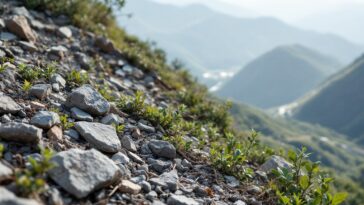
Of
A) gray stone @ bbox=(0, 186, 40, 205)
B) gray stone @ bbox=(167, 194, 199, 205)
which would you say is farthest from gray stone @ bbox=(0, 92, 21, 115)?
gray stone @ bbox=(167, 194, 199, 205)

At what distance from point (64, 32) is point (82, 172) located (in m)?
9.94

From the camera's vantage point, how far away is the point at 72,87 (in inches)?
384

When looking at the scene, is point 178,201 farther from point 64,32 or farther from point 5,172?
point 64,32

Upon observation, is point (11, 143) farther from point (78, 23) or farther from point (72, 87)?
point (78, 23)

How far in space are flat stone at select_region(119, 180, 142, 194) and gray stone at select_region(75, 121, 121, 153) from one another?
111 centimetres

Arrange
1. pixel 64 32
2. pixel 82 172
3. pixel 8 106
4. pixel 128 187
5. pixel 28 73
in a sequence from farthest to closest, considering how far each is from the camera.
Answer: pixel 64 32
pixel 28 73
pixel 8 106
pixel 128 187
pixel 82 172

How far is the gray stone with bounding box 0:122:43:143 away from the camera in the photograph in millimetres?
5988

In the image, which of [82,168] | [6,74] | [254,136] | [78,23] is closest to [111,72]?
[78,23]

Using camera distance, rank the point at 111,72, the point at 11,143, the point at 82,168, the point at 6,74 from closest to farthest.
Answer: the point at 82,168 < the point at 11,143 < the point at 6,74 < the point at 111,72

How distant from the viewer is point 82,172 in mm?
5473

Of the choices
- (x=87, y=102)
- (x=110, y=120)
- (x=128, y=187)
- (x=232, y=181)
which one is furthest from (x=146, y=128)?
(x=128, y=187)

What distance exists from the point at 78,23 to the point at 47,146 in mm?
10753

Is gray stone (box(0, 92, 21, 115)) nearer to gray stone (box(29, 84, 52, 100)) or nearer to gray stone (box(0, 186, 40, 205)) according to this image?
gray stone (box(29, 84, 52, 100))

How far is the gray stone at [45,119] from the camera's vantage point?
6770 millimetres
